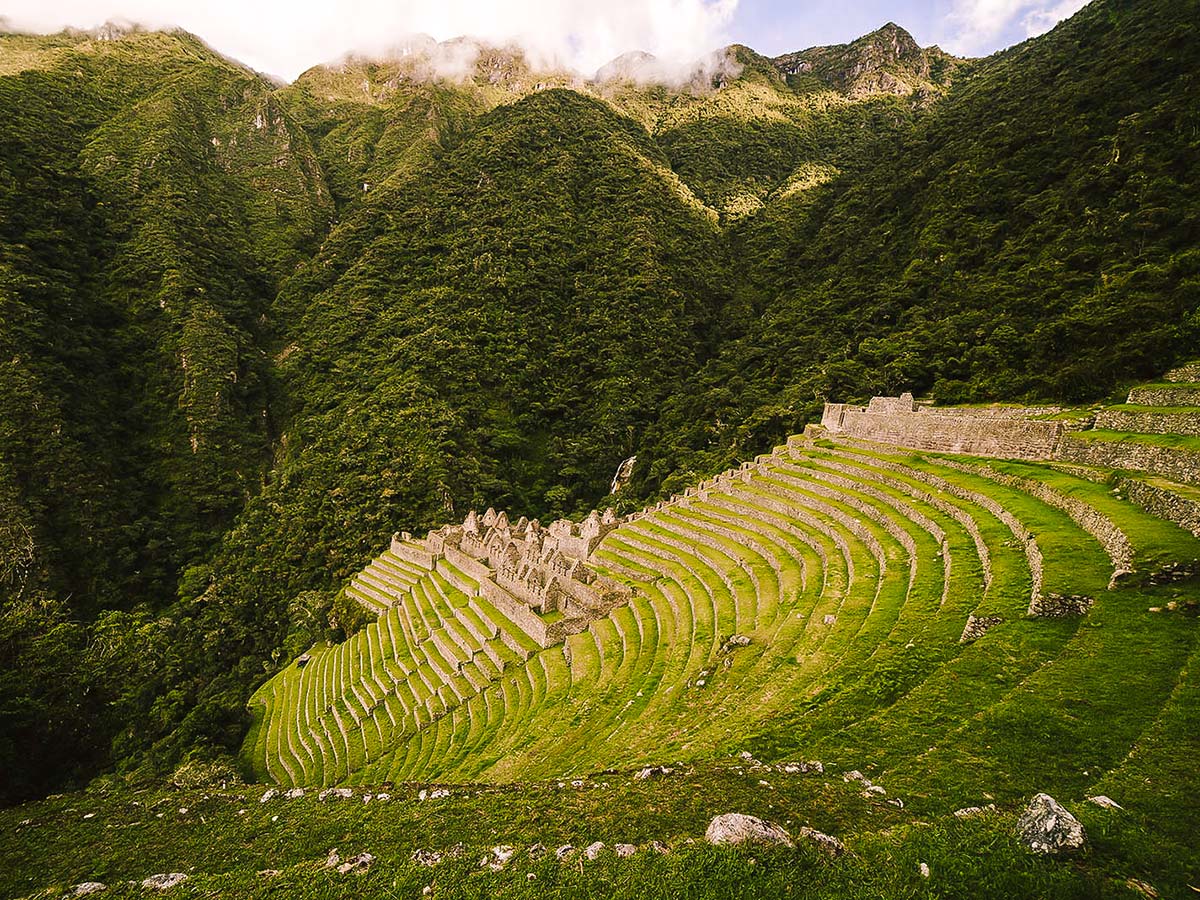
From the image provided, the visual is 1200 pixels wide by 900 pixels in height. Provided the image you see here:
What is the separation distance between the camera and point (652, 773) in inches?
265

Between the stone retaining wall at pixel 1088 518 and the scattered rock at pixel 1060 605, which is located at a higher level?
the stone retaining wall at pixel 1088 518

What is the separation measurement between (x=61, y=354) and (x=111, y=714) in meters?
65.5

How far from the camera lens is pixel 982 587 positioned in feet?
29.7

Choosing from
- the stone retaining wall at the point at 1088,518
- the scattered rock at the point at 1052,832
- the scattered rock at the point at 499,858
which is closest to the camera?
the scattered rock at the point at 1052,832

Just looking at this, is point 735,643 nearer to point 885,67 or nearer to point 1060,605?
point 1060,605

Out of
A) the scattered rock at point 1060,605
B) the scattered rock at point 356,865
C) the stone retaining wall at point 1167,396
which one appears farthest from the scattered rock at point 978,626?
the stone retaining wall at point 1167,396

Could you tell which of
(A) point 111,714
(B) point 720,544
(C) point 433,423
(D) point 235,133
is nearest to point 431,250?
(C) point 433,423

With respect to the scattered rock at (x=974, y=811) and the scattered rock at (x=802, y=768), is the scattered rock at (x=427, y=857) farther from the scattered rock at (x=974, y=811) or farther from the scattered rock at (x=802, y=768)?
the scattered rock at (x=974, y=811)

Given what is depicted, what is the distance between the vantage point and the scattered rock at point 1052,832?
3664 mm

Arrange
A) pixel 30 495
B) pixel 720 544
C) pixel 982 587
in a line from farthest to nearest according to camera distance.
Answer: pixel 30 495
pixel 720 544
pixel 982 587

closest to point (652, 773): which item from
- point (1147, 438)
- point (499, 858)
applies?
point (499, 858)

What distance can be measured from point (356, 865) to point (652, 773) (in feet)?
11.3

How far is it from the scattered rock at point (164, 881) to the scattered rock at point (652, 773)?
17.3 feet

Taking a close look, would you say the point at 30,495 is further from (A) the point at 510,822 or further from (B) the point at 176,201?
(B) the point at 176,201
